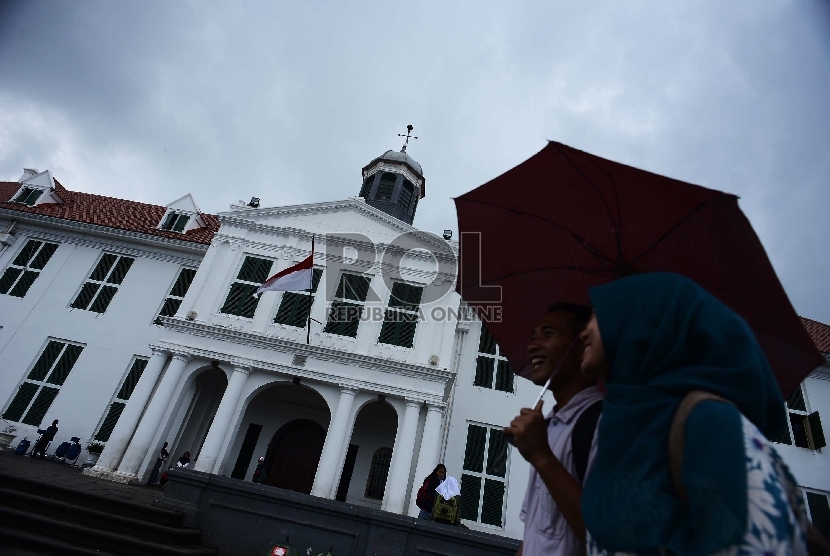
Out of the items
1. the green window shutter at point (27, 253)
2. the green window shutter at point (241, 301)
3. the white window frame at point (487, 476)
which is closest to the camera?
the white window frame at point (487, 476)

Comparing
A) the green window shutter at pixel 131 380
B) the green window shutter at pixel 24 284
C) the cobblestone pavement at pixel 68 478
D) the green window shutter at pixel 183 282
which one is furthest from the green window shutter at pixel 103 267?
the cobblestone pavement at pixel 68 478

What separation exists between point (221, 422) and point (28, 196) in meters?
14.5

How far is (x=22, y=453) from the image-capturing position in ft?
42.5

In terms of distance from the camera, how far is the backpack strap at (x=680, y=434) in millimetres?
964

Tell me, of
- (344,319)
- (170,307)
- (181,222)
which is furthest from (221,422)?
(181,222)

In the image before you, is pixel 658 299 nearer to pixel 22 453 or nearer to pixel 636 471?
pixel 636 471

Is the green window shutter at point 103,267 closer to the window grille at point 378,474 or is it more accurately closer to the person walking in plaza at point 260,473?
the person walking in plaza at point 260,473

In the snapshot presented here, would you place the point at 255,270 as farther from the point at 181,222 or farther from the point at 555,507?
the point at 555,507

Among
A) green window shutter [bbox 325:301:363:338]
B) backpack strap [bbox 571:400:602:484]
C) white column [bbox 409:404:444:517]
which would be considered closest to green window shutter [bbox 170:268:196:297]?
green window shutter [bbox 325:301:363:338]

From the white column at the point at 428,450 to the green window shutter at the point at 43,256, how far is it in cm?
1503

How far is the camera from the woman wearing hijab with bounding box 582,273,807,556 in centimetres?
85

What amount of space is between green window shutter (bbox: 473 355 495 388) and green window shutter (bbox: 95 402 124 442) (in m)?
11.3

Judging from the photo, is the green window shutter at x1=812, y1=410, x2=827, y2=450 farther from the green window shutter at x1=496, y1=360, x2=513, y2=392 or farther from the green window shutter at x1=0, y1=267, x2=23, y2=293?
the green window shutter at x1=0, y1=267, x2=23, y2=293

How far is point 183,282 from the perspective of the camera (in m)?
15.8
